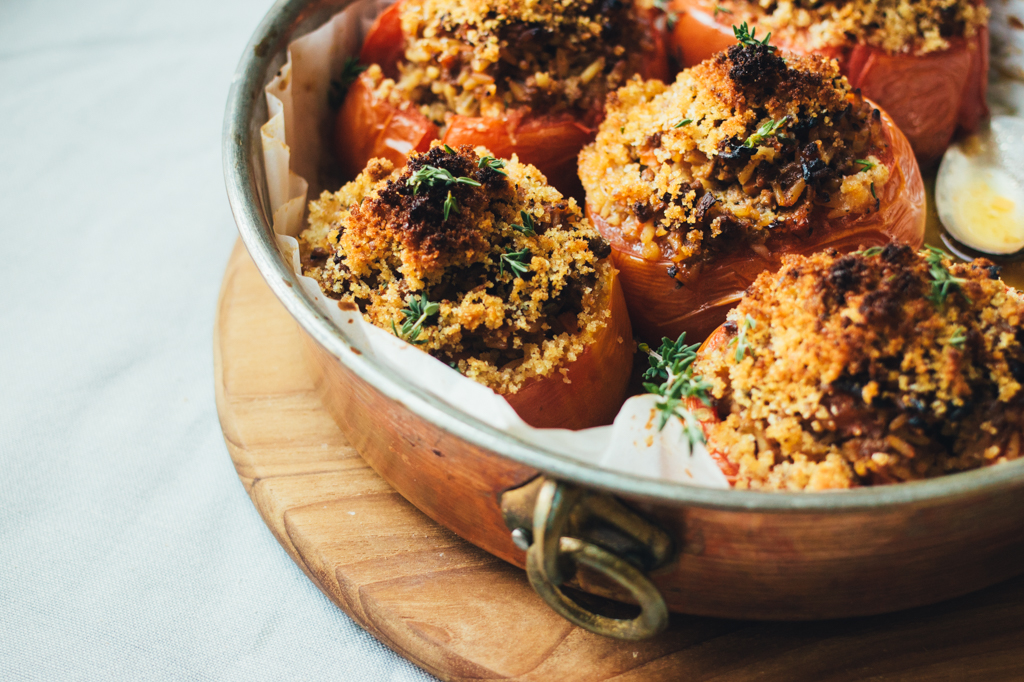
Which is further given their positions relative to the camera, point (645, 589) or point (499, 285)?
point (499, 285)

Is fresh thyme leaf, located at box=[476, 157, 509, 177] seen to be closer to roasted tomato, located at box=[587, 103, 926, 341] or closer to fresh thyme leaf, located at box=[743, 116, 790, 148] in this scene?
roasted tomato, located at box=[587, 103, 926, 341]

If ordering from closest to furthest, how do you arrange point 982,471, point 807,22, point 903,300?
point 982,471 → point 903,300 → point 807,22

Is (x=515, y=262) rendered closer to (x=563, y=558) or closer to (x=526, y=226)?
(x=526, y=226)

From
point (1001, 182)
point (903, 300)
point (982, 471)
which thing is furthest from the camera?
point (1001, 182)

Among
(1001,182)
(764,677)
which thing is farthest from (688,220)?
(1001,182)

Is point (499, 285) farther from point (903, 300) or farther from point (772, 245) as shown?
point (903, 300)

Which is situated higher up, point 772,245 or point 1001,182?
point 772,245

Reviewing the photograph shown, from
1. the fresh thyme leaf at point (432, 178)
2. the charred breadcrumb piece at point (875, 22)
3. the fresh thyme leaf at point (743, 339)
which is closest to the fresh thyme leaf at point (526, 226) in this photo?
the fresh thyme leaf at point (432, 178)
